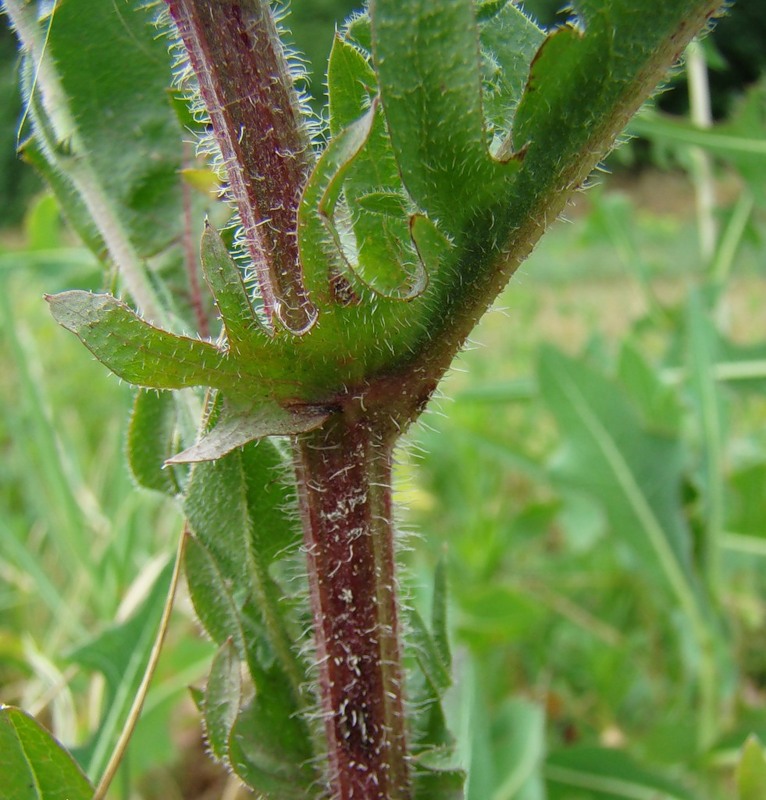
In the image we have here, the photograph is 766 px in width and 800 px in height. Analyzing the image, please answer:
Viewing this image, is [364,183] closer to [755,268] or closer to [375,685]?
[375,685]

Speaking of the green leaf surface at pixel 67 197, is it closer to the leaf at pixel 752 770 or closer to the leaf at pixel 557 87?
the leaf at pixel 557 87

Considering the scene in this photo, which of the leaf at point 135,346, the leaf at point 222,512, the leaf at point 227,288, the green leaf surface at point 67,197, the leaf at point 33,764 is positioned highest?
the green leaf surface at point 67,197

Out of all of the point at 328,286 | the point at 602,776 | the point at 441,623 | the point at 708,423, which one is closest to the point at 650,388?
the point at 708,423

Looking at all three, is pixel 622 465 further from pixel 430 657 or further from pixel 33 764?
pixel 33 764

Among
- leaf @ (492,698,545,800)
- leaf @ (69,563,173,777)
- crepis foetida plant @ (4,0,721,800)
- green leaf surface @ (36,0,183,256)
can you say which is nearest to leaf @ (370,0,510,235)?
crepis foetida plant @ (4,0,721,800)

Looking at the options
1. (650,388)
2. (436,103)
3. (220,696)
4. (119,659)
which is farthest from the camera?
(650,388)

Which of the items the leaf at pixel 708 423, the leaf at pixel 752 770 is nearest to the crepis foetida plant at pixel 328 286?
the leaf at pixel 752 770

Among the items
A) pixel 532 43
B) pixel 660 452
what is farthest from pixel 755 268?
pixel 532 43

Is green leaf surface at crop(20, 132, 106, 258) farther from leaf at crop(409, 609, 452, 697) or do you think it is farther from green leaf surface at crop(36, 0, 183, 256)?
leaf at crop(409, 609, 452, 697)
